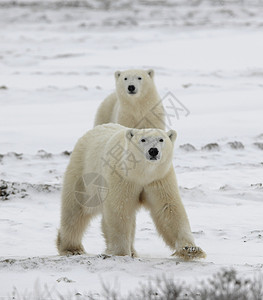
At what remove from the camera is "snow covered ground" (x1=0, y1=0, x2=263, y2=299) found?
13.0ft

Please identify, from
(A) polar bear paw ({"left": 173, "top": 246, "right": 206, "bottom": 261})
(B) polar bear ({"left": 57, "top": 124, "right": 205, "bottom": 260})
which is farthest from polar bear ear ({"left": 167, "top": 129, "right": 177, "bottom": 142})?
(A) polar bear paw ({"left": 173, "top": 246, "right": 206, "bottom": 261})

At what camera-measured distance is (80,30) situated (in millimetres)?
27062

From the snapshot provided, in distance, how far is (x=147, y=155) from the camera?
403 centimetres

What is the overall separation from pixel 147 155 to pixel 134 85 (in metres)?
3.20

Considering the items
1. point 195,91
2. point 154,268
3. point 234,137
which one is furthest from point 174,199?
point 195,91

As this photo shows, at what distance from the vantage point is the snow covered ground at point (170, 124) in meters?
3.95

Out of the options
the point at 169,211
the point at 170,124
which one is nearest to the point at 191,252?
the point at 169,211

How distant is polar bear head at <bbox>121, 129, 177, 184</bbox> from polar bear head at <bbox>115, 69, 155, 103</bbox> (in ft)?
9.52

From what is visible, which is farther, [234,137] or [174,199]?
[234,137]

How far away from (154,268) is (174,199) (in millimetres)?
578

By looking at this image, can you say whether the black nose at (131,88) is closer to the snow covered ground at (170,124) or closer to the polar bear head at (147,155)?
→ the snow covered ground at (170,124)

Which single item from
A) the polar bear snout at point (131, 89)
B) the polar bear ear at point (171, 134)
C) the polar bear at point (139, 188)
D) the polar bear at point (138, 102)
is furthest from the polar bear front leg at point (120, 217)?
the polar bear snout at point (131, 89)

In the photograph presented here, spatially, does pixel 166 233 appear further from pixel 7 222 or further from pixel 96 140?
pixel 7 222

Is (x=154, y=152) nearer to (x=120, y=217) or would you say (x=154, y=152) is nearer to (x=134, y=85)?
(x=120, y=217)
